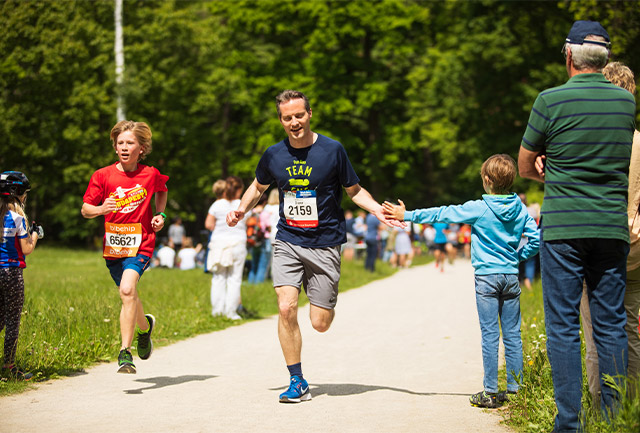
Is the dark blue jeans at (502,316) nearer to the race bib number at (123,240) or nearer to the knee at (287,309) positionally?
the knee at (287,309)

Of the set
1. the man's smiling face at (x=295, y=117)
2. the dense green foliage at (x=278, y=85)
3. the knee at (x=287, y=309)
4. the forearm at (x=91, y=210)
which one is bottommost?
the knee at (x=287, y=309)

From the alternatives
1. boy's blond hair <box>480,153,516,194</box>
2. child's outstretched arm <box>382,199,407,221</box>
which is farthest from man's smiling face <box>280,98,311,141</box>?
boy's blond hair <box>480,153,516,194</box>

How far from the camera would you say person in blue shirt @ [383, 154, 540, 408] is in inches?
245

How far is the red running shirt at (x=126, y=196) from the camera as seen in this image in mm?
7016

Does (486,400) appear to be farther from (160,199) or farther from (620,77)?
(160,199)

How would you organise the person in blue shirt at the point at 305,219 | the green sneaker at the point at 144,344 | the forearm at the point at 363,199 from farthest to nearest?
the green sneaker at the point at 144,344
the forearm at the point at 363,199
the person in blue shirt at the point at 305,219

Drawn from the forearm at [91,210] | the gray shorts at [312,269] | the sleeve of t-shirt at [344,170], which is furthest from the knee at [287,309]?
the forearm at [91,210]

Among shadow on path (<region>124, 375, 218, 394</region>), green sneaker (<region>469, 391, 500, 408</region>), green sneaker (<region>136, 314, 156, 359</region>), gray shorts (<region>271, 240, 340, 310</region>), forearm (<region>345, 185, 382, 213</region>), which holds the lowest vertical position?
shadow on path (<region>124, 375, 218, 394</region>)

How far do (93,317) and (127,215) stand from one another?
292cm

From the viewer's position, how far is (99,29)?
33281 mm

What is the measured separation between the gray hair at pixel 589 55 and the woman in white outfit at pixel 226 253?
774 cm

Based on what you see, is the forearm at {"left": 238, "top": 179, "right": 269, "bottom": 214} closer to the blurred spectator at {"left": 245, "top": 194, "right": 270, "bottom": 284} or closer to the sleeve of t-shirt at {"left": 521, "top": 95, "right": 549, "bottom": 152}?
the sleeve of t-shirt at {"left": 521, "top": 95, "right": 549, "bottom": 152}

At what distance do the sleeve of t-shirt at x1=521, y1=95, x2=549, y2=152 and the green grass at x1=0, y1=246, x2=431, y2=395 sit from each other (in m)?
4.46

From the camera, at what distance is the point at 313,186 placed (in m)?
6.46
